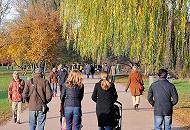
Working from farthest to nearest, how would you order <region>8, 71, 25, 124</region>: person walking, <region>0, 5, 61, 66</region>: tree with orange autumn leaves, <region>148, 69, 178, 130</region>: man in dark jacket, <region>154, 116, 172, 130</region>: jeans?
<region>0, 5, 61, 66</region>: tree with orange autumn leaves, <region>8, 71, 25, 124</region>: person walking, <region>154, 116, 172, 130</region>: jeans, <region>148, 69, 178, 130</region>: man in dark jacket

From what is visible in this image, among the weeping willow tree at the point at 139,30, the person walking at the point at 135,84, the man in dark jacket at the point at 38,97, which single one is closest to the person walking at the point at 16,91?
the weeping willow tree at the point at 139,30

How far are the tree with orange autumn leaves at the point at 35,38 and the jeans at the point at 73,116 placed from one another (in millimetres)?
48719

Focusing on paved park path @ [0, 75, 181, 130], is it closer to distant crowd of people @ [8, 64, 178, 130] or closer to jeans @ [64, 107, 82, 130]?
distant crowd of people @ [8, 64, 178, 130]

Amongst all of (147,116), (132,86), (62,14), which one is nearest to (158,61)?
(62,14)

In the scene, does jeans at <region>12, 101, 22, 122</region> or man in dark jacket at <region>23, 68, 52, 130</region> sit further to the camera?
jeans at <region>12, 101, 22, 122</region>

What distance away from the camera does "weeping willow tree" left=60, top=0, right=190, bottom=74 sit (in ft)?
38.7

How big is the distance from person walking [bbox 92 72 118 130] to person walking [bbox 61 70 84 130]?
480 mm

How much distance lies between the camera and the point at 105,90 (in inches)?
400

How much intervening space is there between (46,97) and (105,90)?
156cm

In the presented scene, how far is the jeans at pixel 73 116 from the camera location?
10.5 metres

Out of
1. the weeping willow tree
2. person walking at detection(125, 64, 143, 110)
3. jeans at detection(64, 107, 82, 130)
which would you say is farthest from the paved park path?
jeans at detection(64, 107, 82, 130)

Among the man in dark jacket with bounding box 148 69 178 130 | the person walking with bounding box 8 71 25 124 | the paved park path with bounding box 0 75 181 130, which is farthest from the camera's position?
the person walking with bounding box 8 71 25 124

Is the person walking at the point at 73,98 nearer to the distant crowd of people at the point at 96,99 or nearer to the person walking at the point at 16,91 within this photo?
the distant crowd of people at the point at 96,99

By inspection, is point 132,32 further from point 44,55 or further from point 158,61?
point 44,55
